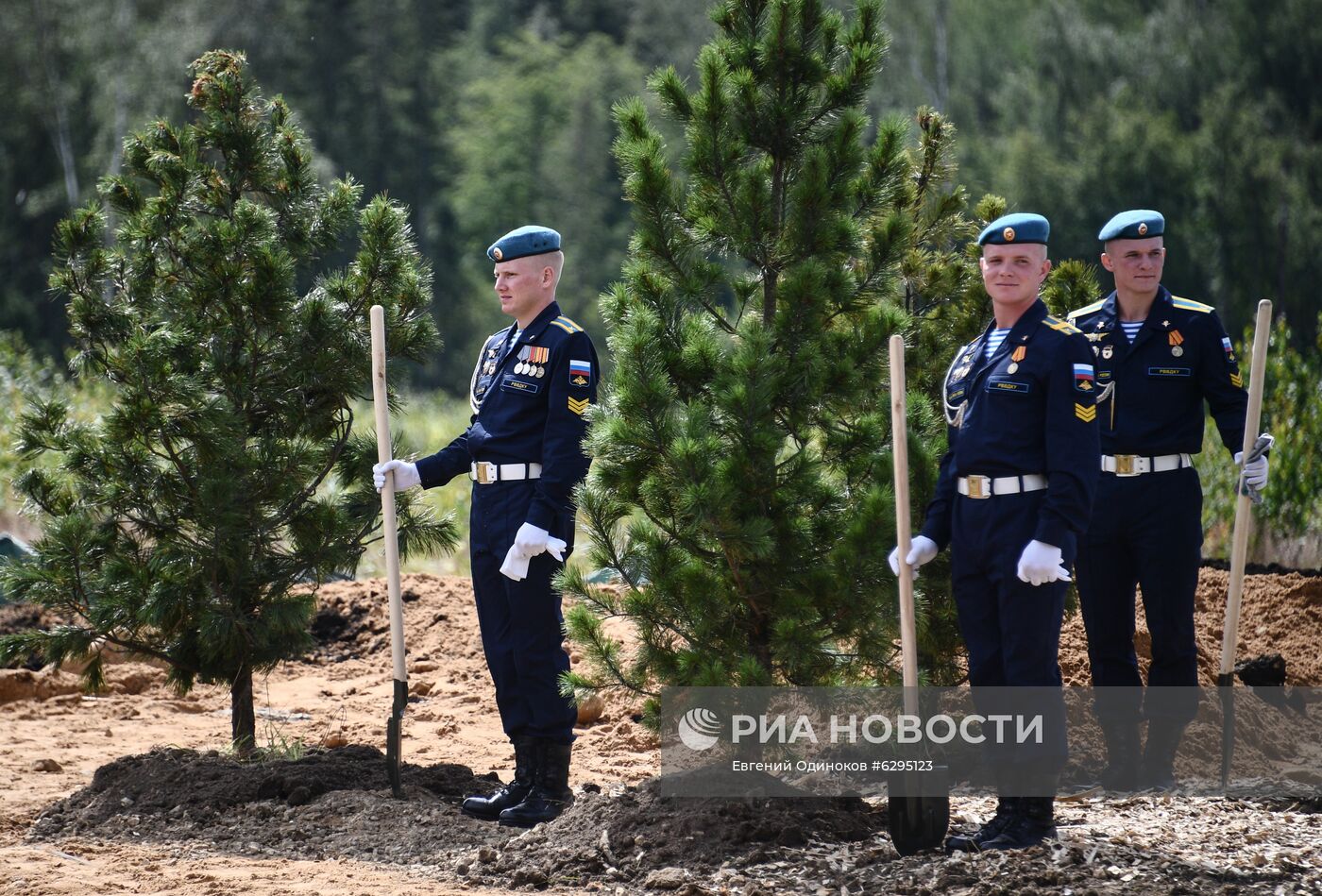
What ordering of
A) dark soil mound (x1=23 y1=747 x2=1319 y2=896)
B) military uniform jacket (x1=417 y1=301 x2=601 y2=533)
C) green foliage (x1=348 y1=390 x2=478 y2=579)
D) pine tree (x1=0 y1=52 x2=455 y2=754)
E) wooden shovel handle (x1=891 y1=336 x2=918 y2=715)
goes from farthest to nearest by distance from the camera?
green foliage (x1=348 y1=390 x2=478 y2=579), pine tree (x1=0 y1=52 x2=455 y2=754), military uniform jacket (x1=417 y1=301 x2=601 y2=533), wooden shovel handle (x1=891 y1=336 x2=918 y2=715), dark soil mound (x1=23 y1=747 x2=1319 y2=896)

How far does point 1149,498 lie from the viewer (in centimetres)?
539

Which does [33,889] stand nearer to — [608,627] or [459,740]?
[459,740]

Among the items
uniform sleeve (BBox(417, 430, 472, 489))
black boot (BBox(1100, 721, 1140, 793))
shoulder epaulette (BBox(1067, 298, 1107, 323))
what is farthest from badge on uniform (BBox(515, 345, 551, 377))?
black boot (BBox(1100, 721, 1140, 793))

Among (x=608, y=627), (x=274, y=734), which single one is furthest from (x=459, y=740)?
(x=608, y=627)

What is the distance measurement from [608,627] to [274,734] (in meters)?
2.02

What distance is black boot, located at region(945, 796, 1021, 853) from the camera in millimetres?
4438

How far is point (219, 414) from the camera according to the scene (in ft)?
19.3

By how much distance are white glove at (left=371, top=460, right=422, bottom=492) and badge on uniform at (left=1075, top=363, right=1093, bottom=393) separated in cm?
247

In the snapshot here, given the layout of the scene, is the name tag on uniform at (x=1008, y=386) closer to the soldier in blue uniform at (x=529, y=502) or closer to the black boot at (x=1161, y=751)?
the soldier in blue uniform at (x=529, y=502)

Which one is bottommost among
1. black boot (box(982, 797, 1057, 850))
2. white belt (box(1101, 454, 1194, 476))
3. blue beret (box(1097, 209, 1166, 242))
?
black boot (box(982, 797, 1057, 850))

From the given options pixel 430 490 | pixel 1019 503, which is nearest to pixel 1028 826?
pixel 1019 503

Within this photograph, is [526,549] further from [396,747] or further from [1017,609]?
[1017,609]

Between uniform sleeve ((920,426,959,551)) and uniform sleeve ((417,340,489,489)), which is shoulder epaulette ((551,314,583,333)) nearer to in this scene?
uniform sleeve ((417,340,489,489))

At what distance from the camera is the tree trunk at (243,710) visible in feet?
20.4
